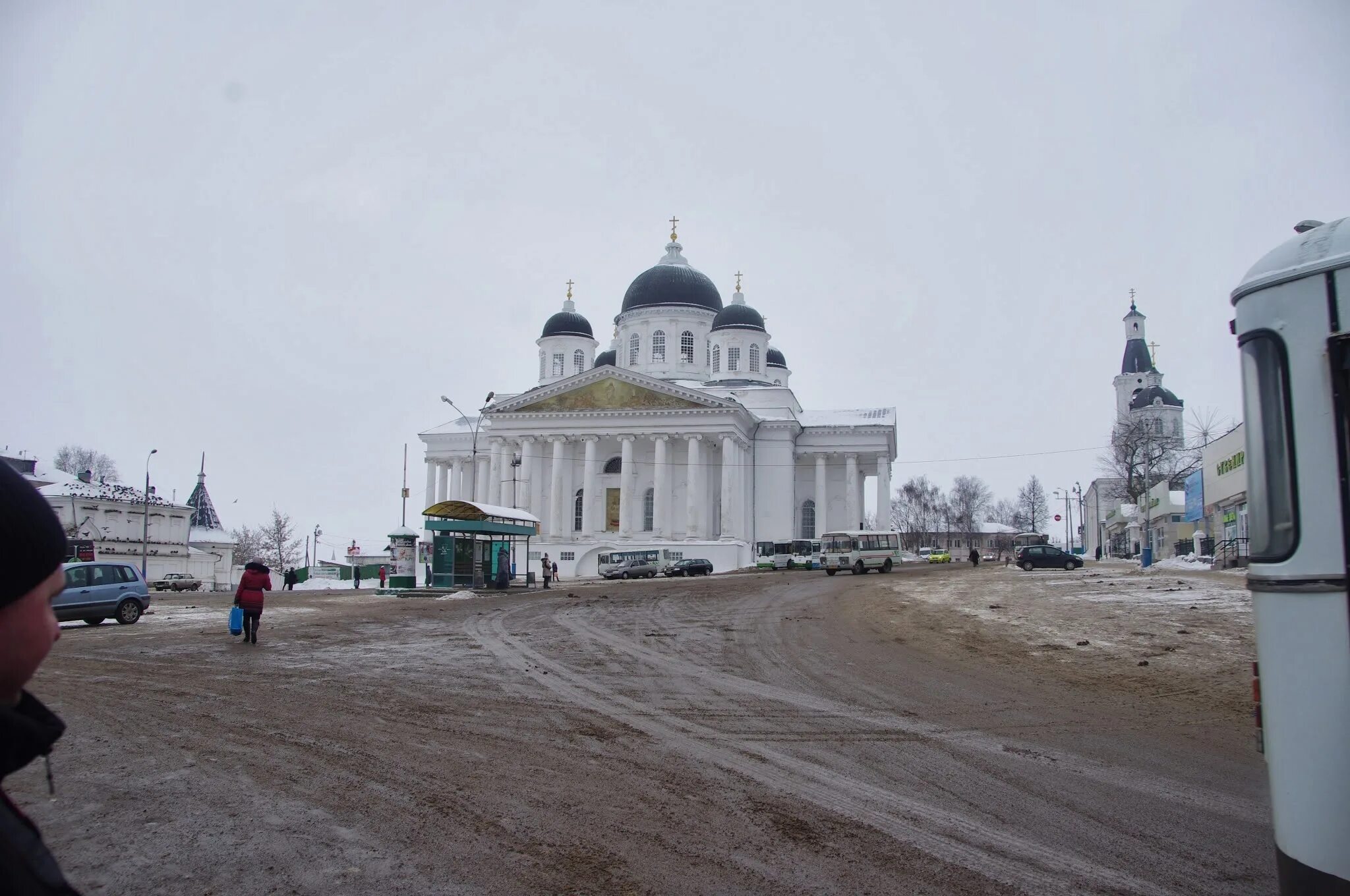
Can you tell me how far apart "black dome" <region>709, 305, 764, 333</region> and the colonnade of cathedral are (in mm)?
10893

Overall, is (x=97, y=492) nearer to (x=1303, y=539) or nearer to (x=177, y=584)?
(x=177, y=584)

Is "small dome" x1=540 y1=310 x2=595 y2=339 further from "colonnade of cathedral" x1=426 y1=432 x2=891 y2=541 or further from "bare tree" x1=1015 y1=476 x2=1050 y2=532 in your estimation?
"bare tree" x1=1015 y1=476 x2=1050 y2=532

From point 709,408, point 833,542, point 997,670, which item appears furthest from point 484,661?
point 709,408

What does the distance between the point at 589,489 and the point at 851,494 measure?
61.9 ft

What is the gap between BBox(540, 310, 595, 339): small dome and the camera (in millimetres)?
81062

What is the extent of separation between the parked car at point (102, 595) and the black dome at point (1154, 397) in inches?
4199

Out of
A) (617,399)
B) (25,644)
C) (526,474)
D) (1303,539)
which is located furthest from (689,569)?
(25,644)

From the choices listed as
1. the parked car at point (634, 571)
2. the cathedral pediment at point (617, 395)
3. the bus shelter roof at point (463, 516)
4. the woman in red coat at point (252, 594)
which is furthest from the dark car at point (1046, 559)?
the woman in red coat at point (252, 594)

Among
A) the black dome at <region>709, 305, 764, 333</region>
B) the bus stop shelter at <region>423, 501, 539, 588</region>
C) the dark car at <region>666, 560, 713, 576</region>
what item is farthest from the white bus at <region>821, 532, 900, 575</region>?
the black dome at <region>709, 305, 764, 333</region>

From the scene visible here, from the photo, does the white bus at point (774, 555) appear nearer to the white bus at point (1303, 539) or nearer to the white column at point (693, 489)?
the white column at point (693, 489)

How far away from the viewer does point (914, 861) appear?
565 cm

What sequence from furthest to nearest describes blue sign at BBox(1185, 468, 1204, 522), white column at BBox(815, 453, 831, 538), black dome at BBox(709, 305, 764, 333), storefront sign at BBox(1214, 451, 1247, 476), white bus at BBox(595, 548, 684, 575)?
black dome at BBox(709, 305, 764, 333)
white column at BBox(815, 453, 831, 538)
white bus at BBox(595, 548, 684, 575)
blue sign at BBox(1185, 468, 1204, 522)
storefront sign at BBox(1214, 451, 1247, 476)

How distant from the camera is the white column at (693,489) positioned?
6281cm

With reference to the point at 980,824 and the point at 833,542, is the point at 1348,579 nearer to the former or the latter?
the point at 980,824
